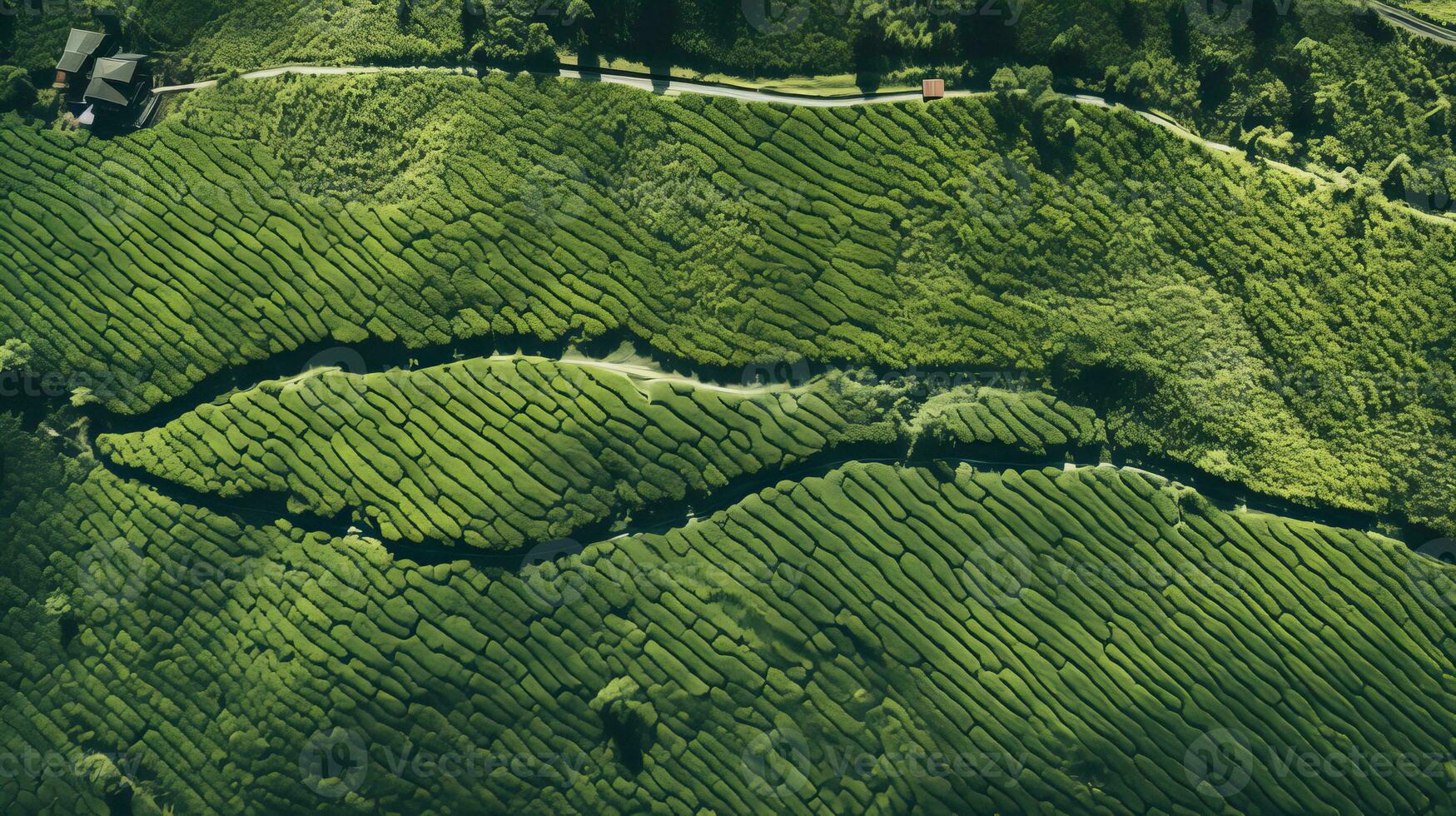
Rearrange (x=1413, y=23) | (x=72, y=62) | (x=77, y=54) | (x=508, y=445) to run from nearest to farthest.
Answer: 1. (x=508, y=445)
2. (x=1413, y=23)
3. (x=72, y=62)
4. (x=77, y=54)

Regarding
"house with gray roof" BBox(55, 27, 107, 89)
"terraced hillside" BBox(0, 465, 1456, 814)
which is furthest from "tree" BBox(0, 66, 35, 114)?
"terraced hillside" BBox(0, 465, 1456, 814)

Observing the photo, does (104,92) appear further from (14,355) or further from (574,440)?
(574,440)

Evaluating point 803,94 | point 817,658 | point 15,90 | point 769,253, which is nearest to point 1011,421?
point 769,253

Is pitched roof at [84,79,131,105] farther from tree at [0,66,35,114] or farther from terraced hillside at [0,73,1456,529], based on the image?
tree at [0,66,35,114]

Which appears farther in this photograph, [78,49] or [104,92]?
[78,49]

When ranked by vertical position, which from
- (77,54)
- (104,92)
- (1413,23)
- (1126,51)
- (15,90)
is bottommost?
(15,90)

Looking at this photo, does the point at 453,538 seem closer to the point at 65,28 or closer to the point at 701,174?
the point at 701,174
